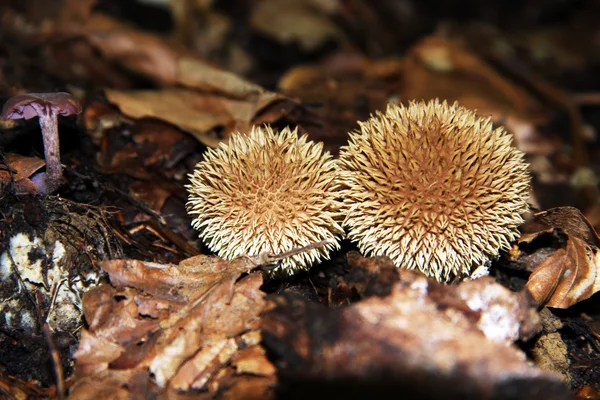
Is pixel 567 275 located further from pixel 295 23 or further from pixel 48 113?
pixel 295 23

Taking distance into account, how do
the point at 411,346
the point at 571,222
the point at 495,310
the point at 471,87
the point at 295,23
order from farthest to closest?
1. the point at 295,23
2. the point at 471,87
3. the point at 571,222
4. the point at 495,310
5. the point at 411,346

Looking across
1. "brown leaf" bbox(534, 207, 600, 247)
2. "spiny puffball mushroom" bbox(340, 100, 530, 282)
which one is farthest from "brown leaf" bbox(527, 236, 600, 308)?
"spiny puffball mushroom" bbox(340, 100, 530, 282)

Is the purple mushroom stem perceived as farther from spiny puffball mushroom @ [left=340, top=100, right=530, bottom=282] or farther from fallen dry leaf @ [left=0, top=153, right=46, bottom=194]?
spiny puffball mushroom @ [left=340, top=100, right=530, bottom=282]

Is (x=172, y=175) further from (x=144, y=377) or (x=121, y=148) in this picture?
(x=144, y=377)

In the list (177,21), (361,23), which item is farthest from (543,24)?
(177,21)

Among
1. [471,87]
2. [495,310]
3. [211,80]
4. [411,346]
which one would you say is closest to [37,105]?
[211,80]
